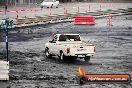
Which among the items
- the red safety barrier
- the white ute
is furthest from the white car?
the white ute

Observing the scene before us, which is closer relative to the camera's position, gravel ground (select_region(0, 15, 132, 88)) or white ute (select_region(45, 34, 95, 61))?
gravel ground (select_region(0, 15, 132, 88))

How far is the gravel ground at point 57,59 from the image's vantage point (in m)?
18.6

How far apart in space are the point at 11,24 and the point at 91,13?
53.0 feet

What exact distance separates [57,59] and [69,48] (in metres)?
2.20

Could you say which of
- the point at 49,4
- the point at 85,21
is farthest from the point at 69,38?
the point at 49,4

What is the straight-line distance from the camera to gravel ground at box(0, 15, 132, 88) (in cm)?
1858

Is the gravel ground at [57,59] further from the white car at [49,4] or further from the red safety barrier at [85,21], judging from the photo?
the white car at [49,4]

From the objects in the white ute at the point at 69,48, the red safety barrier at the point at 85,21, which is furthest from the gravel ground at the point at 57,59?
the red safety barrier at the point at 85,21

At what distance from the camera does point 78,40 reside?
87.5 feet

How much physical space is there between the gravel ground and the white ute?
443 mm

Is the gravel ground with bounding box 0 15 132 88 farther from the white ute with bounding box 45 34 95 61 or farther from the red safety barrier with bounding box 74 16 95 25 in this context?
the red safety barrier with bounding box 74 16 95 25

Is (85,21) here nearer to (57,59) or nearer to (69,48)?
(57,59)

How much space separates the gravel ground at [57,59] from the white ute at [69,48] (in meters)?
0.44

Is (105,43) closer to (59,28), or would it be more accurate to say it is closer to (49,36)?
(49,36)
